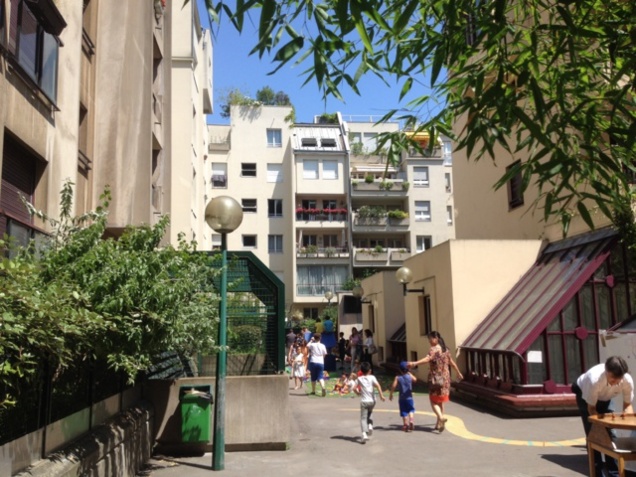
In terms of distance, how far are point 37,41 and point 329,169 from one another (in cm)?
4413

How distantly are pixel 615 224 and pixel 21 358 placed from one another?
13610 millimetres

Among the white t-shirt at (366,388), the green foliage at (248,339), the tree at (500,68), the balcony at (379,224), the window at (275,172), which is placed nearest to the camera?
the tree at (500,68)

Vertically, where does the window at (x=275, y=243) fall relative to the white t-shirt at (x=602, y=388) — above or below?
above

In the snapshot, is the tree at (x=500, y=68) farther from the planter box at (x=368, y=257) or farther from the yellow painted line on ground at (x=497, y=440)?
the planter box at (x=368, y=257)

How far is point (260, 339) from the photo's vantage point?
38.9 feet

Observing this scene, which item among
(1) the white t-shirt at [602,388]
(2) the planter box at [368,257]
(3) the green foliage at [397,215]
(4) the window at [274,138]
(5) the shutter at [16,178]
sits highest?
(4) the window at [274,138]

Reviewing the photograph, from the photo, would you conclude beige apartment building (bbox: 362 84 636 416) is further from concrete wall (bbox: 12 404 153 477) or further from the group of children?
concrete wall (bbox: 12 404 153 477)

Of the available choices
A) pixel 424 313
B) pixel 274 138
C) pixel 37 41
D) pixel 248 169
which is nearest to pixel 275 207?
pixel 248 169

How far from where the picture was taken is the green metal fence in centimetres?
1175

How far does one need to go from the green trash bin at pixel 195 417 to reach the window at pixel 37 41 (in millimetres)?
5913

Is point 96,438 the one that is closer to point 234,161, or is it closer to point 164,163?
point 164,163

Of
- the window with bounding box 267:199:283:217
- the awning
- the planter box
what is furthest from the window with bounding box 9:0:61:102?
the window with bounding box 267:199:283:217

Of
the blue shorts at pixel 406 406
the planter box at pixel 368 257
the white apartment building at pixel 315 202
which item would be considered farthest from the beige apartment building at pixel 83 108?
the planter box at pixel 368 257

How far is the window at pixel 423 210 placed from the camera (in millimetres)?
56094
